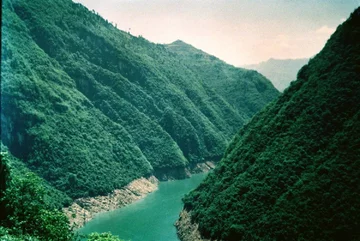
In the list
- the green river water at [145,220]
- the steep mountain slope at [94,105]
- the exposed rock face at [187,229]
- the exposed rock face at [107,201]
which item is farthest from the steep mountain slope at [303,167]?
the steep mountain slope at [94,105]

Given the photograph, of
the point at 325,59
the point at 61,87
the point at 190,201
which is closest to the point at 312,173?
the point at 325,59

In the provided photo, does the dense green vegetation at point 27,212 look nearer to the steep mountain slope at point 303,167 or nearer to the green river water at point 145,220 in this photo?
the steep mountain slope at point 303,167

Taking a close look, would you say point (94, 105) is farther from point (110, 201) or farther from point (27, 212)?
point (27, 212)

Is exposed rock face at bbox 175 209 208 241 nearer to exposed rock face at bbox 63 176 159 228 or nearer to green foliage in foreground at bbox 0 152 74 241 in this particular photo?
exposed rock face at bbox 63 176 159 228

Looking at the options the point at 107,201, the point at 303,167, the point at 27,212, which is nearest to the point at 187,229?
the point at 303,167

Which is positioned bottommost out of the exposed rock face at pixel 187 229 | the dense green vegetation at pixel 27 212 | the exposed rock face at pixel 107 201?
the exposed rock face at pixel 107 201

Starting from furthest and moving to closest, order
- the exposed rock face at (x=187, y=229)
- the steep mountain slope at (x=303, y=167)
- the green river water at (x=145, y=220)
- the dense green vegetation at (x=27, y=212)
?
the green river water at (x=145, y=220) → the exposed rock face at (x=187, y=229) → the steep mountain slope at (x=303, y=167) → the dense green vegetation at (x=27, y=212)
